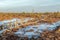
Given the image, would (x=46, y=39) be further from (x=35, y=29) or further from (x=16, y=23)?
(x=16, y=23)

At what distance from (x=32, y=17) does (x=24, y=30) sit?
1.49 metres

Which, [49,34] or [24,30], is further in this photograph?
[24,30]

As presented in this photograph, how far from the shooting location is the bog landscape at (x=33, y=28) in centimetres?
574

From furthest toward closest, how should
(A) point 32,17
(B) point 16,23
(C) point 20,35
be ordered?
(A) point 32,17 < (B) point 16,23 < (C) point 20,35

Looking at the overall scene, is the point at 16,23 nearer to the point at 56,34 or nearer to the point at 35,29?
the point at 35,29

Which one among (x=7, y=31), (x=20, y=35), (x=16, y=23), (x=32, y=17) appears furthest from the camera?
(x=32, y=17)

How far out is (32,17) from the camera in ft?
25.2

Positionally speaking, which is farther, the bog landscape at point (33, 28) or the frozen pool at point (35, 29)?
the frozen pool at point (35, 29)

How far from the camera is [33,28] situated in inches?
247

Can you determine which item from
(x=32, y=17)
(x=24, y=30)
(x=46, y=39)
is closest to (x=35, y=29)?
(x=24, y=30)

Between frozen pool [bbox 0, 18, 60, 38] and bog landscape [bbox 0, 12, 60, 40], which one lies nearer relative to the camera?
bog landscape [bbox 0, 12, 60, 40]

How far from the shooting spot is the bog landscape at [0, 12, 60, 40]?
18.8 feet

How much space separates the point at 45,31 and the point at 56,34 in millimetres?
370

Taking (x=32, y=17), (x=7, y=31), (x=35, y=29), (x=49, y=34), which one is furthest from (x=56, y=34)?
(x=32, y=17)
